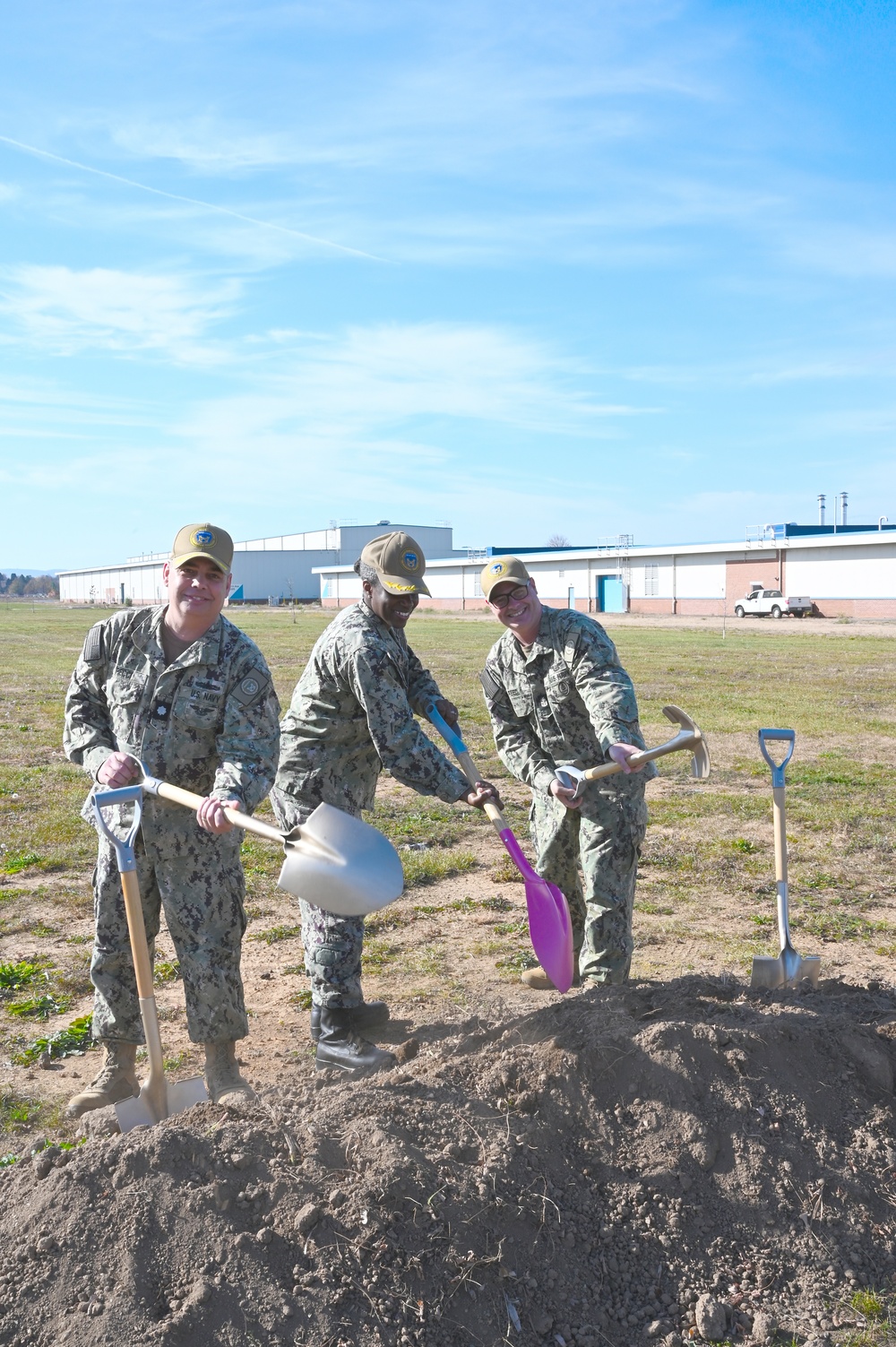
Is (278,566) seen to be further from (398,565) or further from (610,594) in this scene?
(398,565)

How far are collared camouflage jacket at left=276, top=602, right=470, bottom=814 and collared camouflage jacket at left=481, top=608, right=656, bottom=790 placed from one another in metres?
0.55

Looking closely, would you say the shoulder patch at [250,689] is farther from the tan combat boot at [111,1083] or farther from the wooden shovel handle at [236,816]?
the tan combat boot at [111,1083]

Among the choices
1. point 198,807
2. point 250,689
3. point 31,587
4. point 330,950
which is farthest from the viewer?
point 31,587

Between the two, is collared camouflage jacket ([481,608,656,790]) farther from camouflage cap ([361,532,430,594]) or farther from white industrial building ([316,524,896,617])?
white industrial building ([316,524,896,617])

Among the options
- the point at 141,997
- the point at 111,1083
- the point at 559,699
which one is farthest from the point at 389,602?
the point at 111,1083

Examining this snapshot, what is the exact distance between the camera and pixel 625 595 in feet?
181

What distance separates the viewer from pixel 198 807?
3.40m

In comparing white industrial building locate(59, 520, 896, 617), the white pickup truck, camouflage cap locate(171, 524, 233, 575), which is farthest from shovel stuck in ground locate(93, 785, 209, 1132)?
the white pickup truck

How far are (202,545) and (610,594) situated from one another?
2095 inches

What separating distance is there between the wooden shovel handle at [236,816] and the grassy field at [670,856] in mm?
1900

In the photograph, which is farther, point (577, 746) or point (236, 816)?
point (577, 746)

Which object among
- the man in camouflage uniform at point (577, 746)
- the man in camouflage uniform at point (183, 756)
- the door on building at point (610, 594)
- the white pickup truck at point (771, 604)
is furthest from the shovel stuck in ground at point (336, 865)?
the door on building at point (610, 594)

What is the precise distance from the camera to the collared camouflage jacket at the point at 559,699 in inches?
176

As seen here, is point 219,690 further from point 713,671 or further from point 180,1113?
point 713,671
